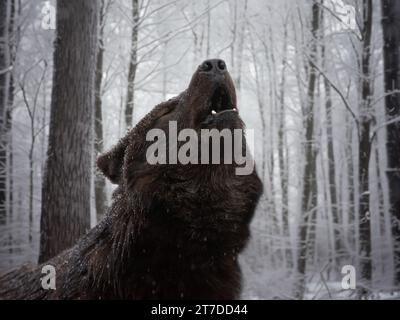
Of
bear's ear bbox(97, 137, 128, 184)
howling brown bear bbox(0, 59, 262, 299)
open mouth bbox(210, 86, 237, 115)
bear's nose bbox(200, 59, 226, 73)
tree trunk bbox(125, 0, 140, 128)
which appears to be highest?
tree trunk bbox(125, 0, 140, 128)

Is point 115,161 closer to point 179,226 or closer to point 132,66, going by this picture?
point 179,226

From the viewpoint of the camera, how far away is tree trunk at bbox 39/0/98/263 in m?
4.91

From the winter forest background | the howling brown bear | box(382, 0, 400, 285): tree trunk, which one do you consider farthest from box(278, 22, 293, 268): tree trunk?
the howling brown bear

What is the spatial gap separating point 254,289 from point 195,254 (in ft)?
22.9

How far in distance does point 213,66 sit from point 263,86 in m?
8.83

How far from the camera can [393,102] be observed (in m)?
6.12

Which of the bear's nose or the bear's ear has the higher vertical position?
the bear's nose

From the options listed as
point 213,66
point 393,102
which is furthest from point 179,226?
point 393,102

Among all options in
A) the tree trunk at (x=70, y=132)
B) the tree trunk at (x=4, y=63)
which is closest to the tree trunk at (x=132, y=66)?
the tree trunk at (x=70, y=132)

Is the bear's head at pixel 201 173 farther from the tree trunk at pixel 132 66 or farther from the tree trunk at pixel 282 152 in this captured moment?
the tree trunk at pixel 282 152

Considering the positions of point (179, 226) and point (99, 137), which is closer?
point (179, 226)

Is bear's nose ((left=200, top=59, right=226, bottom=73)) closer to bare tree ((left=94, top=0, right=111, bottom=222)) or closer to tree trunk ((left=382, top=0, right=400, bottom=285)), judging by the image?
tree trunk ((left=382, top=0, right=400, bottom=285))

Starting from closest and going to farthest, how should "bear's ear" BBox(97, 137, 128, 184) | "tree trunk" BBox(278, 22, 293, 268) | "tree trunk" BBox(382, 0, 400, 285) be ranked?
1. "bear's ear" BBox(97, 137, 128, 184)
2. "tree trunk" BBox(382, 0, 400, 285)
3. "tree trunk" BBox(278, 22, 293, 268)
